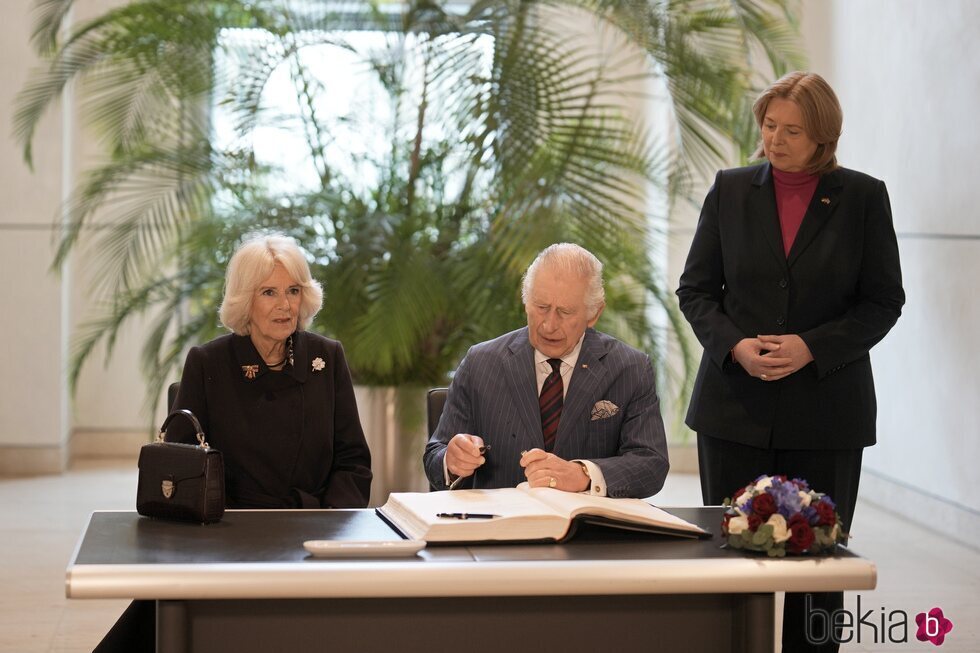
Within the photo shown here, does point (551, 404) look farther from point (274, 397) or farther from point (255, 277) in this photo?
point (255, 277)

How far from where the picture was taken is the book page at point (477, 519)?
2295mm

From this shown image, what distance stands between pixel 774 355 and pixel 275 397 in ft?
4.24

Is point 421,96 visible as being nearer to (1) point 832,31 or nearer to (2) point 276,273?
(2) point 276,273

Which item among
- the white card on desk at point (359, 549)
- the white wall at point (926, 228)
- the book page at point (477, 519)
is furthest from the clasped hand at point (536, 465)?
the white wall at point (926, 228)

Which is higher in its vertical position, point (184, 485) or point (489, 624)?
point (184, 485)

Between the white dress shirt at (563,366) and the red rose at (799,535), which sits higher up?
the white dress shirt at (563,366)

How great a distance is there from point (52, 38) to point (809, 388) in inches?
151

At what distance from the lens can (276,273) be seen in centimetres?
325

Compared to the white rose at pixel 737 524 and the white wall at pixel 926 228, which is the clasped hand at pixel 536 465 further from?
the white wall at pixel 926 228

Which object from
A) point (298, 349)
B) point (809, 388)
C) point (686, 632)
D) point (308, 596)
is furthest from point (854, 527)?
point (308, 596)

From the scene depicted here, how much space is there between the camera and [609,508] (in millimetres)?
2340

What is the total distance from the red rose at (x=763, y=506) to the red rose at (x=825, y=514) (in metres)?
0.08

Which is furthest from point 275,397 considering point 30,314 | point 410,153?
point 30,314

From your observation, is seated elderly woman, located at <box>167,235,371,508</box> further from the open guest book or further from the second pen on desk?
the second pen on desk
